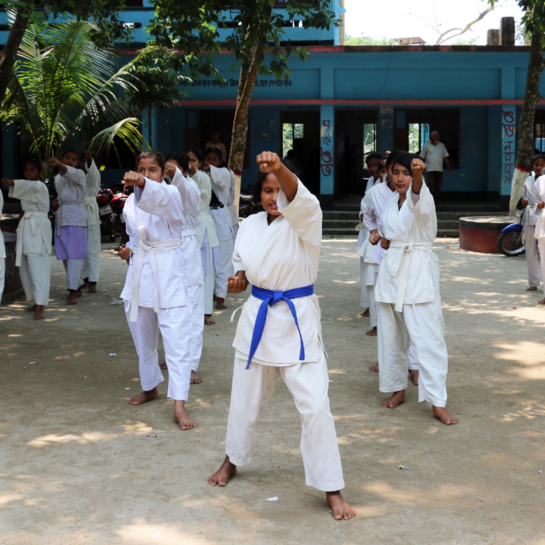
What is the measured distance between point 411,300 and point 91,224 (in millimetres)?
A: 5256

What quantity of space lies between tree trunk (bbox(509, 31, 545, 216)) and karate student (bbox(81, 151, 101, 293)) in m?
6.88

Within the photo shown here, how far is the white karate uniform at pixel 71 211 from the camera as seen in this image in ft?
26.1

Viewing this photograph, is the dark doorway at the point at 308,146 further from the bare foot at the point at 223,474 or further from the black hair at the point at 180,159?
the bare foot at the point at 223,474

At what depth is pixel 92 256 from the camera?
8500 millimetres

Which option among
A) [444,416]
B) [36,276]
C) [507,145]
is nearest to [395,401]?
[444,416]

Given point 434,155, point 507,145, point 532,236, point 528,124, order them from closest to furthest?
1. point 532,236
2. point 528,124
3. point 434,155
4. point 507,145

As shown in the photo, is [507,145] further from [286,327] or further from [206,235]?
[286,327]

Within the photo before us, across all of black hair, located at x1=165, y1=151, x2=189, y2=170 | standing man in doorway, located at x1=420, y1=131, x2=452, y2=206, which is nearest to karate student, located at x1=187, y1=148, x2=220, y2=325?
black hair, located at x1=165, y1=151, x2=189, y2=170

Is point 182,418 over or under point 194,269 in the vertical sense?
under

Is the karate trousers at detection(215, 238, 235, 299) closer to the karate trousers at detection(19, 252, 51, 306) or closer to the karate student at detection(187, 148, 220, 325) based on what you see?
the karate student at detection(187, 148, 220, 325)

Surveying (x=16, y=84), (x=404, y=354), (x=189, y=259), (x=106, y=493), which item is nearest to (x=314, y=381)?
(x=106, y=493)

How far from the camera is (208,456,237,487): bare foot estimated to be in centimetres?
331

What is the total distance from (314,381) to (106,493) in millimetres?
1130

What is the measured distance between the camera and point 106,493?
3215 mm
